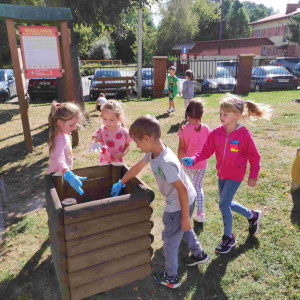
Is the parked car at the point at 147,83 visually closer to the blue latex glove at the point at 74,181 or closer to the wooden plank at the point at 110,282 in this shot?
the blue latex glove at the point at 74,181

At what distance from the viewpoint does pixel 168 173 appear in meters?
2.22

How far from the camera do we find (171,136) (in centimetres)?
763

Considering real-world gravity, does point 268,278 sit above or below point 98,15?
below

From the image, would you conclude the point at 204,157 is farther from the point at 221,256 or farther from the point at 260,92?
the point at 260,92

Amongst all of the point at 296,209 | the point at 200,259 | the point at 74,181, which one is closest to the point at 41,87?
the point at 74,181

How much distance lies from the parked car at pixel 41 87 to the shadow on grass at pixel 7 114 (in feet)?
8.33

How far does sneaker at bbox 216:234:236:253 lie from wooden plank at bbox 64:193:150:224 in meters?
1.25

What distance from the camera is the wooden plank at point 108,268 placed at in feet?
7.52

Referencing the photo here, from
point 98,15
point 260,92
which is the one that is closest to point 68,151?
point 98,15

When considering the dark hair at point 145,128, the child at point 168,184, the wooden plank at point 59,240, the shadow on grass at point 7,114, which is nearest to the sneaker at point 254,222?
the child at point 168,184

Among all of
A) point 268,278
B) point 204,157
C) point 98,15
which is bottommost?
point 268,278

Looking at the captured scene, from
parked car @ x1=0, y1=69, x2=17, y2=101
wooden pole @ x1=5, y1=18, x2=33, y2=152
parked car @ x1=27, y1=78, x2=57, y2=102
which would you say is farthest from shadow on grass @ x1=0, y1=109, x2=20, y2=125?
wooden pole @ x1=5, y1=18, x2=33, y2=152

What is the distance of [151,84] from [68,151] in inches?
503

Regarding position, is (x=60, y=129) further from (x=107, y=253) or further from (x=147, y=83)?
(x=147, y=83)
